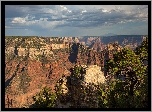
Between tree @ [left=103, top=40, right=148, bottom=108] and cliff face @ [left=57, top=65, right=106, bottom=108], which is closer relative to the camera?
tree @ [left=103, top=40, right=148, bottom=108]

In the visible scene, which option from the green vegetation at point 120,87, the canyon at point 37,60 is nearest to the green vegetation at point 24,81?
the canyon at point 37,60

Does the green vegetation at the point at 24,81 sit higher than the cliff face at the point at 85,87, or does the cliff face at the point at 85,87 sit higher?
the cliff face at the point at 85,87

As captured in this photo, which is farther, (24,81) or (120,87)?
(24,81)

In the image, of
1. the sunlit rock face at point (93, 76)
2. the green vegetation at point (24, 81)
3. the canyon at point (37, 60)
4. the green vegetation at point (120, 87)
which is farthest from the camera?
the canyon at point (37, 60)

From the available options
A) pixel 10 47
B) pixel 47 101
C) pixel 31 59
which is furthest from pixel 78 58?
pixel 47 101

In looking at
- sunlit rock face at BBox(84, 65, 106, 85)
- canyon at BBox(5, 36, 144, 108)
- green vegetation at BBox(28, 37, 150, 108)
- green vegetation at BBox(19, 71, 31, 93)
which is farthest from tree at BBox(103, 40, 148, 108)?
green vegetation at BBox(19, 71, 31, 93)

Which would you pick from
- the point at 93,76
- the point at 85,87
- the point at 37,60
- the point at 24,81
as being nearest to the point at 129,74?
the point at 93,76

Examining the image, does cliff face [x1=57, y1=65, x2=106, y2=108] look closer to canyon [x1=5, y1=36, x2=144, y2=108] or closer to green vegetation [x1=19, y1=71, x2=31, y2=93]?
canyon [x1=5, y1=36, x2=144, y2=108]

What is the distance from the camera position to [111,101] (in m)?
10.3

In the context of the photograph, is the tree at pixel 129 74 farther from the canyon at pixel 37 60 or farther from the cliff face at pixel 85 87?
the canyon at pixel 37 60

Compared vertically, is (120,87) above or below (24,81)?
above

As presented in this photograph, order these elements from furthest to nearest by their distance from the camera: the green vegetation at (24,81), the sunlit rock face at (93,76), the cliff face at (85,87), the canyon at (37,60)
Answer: the canyon at (37,60) → the green vegetation at (24,81) → the sunlit rock face at (93,76) → the cliff face at (85,87)

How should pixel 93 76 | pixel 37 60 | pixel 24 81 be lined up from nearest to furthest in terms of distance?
pixel 93 76, pixel 24 81, pixel 37 60

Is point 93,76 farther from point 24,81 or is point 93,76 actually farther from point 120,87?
point 24,81
